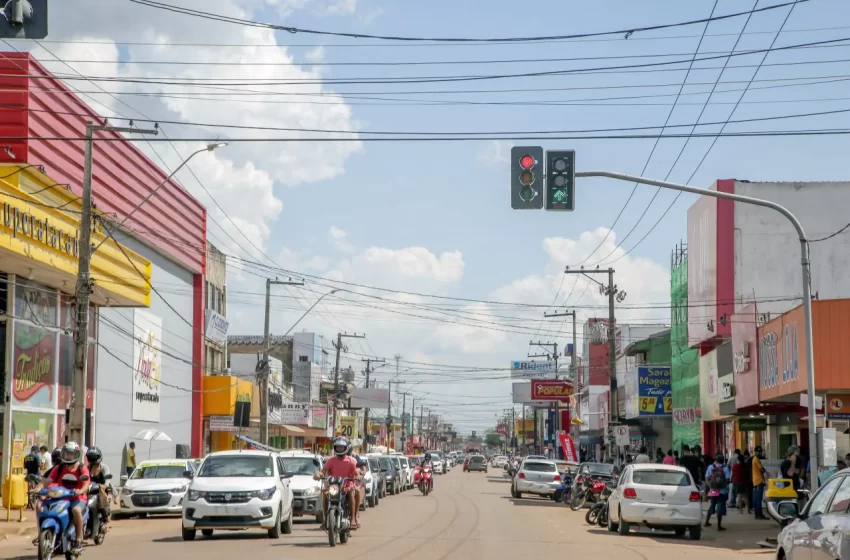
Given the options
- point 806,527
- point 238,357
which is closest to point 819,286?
point 806,527

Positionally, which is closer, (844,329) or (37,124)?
(844,329)

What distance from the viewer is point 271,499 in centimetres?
2180

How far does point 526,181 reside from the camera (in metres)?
18.9

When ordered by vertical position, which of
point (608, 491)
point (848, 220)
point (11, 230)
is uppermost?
point (848, 220)

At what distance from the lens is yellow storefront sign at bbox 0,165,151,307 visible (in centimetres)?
2952

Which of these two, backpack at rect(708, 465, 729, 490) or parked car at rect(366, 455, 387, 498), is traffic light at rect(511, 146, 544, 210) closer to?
backpack at rect(708, 465, 729, 490)

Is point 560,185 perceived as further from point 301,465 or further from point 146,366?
point 146,366

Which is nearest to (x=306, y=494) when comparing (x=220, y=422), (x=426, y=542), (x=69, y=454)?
(x=426, y=542)

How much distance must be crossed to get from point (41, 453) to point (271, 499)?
12104mm

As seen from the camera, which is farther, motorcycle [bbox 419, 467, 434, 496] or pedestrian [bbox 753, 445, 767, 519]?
motorcycle [bbox 419, 467, 434, 496]

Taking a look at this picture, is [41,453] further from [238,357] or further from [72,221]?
[238,357]

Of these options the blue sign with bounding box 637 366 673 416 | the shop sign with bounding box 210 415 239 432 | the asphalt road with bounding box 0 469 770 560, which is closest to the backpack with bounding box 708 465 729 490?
the asphalt road with bounding box 0 469 770 560

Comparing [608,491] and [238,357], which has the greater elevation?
[238,357]

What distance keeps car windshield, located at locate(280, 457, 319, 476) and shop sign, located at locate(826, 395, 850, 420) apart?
12.2 m
